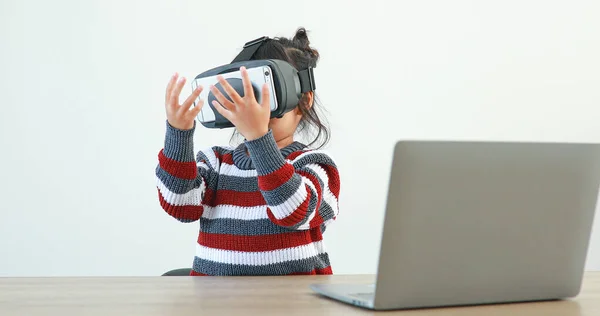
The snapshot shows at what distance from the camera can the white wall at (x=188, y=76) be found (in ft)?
7.61

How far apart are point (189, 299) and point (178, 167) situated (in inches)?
18.0

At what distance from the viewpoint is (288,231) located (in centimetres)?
126

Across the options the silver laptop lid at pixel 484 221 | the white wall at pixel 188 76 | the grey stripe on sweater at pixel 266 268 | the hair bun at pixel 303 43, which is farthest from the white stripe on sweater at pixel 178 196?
the white wall at pixel 188 76

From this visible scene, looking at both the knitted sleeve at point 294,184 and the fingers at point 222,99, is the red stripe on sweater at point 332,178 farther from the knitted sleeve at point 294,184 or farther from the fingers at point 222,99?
the fingers at point 222,99

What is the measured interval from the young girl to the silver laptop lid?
430 millimetres

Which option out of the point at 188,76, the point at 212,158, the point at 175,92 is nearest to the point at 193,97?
the point at 175,92

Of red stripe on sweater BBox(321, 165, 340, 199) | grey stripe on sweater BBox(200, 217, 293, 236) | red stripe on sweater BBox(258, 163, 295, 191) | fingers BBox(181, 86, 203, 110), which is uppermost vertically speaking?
fingers BBox(181, 86, 203, 110)

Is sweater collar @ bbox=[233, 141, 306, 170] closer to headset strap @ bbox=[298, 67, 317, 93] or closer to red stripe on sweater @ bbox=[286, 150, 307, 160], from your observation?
red stripe on sweater @ bbox=[286, 150, 307, 160]

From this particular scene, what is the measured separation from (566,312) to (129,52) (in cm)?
182

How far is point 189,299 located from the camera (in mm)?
803

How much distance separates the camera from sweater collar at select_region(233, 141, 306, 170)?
133cm

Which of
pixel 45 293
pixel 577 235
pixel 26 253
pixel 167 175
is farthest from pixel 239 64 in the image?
pixel 26 253

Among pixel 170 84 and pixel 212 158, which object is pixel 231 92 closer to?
pixel 170 84

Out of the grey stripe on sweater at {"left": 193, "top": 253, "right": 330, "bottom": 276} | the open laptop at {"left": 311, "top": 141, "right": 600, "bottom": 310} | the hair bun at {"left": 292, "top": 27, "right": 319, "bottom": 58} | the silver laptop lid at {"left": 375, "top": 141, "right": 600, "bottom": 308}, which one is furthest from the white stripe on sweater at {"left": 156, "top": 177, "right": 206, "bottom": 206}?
the silver laptop lid at {"left": 375, "top": 141, "right": 600, "bottom": 308}
